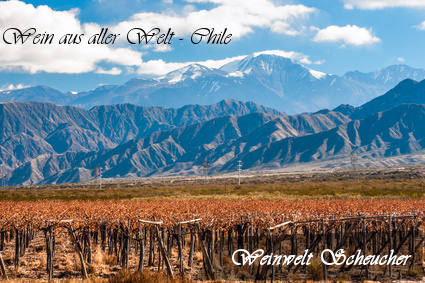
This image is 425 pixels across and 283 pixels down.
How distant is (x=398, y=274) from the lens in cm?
2453

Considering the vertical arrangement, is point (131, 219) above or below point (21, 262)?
above

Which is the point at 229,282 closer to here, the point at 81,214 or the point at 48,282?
the point at 48,282

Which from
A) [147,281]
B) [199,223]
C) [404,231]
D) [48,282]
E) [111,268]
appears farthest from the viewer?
[404,231]

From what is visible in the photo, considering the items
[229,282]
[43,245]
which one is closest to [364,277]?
[229,282]

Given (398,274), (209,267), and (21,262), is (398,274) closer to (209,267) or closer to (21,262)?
(209,267)

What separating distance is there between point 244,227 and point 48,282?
40.7 feet

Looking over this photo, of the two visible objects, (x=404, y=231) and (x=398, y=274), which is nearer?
(x=398, y=274)

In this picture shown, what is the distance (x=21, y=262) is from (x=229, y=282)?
1554 centimetres

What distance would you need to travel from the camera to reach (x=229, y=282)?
70.7 feet

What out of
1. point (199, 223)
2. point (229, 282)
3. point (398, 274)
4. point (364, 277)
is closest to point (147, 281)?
point (229, 282)

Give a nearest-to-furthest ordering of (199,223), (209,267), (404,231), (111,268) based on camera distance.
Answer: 1. (209,267)
2. (199,223)
3. (111,268)
4. (404,231)

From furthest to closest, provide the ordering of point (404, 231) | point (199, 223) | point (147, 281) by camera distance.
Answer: point (404, 231) < point (199, 223) < point (147, 281)

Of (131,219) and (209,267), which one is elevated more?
(131,219)

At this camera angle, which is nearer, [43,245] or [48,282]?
[48,282]
